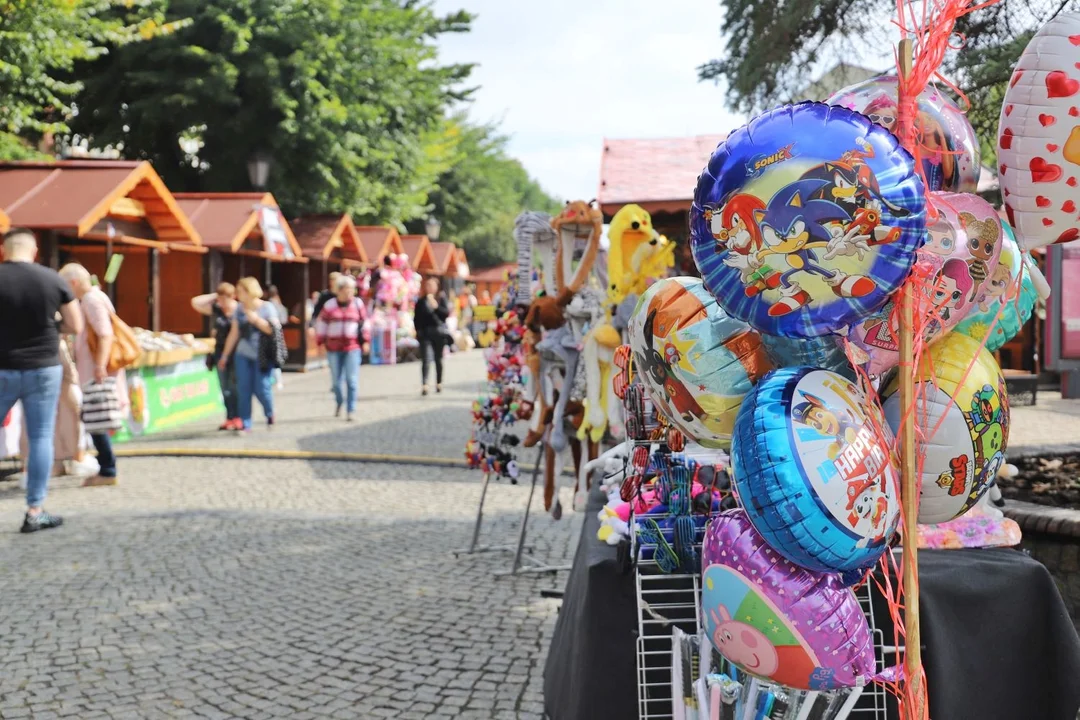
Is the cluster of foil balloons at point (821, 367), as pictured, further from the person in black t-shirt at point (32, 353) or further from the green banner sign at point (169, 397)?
the green banner sign at point (169, 397)

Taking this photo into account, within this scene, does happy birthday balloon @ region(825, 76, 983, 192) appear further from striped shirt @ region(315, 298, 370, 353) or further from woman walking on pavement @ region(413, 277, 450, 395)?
woman walking on pavement @ region(413, 277, 450, 395)

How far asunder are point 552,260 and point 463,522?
8.03 feet

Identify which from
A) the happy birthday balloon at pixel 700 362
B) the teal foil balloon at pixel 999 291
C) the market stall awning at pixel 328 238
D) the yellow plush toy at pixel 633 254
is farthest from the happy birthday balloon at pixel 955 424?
the market stall awning at pixel 328 238

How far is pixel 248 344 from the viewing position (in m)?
9.49

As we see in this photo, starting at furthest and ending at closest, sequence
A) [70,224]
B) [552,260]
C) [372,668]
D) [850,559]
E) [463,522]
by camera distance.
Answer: [70,224], [463,522], [552,260], [372,668], [850,559]

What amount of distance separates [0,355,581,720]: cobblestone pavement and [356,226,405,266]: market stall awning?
14.5 metres

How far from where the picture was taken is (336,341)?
10500mm

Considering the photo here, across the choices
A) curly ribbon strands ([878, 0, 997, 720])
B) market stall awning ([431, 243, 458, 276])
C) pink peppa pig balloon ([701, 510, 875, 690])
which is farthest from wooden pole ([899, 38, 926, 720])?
market stall awning ([431, 243, 458, 276])

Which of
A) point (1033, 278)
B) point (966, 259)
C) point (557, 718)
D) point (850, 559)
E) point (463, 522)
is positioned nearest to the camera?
point (850, 559)

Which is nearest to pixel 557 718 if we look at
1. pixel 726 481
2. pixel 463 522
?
pixel 726 481

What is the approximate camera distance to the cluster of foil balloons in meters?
1.63

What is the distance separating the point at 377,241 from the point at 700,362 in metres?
21.0

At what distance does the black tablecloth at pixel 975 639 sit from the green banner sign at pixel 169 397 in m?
8.15

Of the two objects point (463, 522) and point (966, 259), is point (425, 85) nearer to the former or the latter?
point (463, 522)
